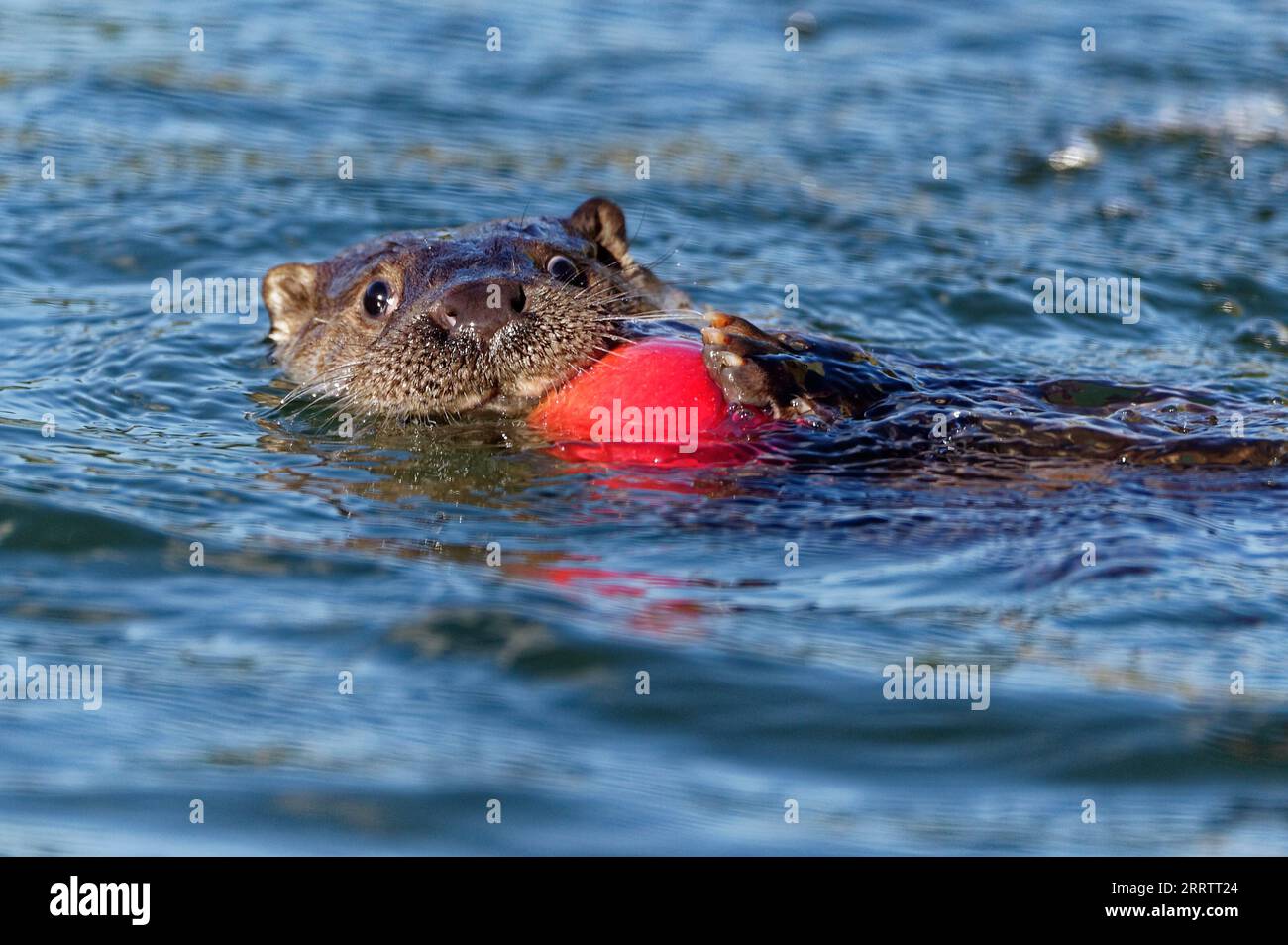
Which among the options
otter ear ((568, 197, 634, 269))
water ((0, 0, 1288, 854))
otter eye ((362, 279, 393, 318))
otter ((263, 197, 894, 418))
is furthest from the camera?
otter ear ((568, 197, 634, 269))

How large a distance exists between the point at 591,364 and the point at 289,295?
2.39m

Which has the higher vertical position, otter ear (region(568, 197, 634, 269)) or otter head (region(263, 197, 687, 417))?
otter ear (region(568, 197, 634, 269))

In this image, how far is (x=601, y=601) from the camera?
583 centimetres

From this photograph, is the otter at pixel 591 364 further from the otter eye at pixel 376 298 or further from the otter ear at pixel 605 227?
the otter ear at pixel 605 227

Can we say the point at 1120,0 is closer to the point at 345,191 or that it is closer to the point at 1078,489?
the point at 345,191

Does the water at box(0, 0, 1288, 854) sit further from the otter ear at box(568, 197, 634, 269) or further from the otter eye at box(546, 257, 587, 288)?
the otter ear at box(568, 197, 634, 269)

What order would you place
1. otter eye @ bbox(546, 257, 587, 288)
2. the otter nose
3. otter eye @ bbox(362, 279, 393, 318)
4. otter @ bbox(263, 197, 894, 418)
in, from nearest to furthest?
1. otter @ bbox(263, 197, 894, 418)
2. the otter nose
3. otter eye @ bbox(546, 257, 587, 288)
4. otter eye @ bbox(362, 279, 393, 318)

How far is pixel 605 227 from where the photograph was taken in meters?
8.78

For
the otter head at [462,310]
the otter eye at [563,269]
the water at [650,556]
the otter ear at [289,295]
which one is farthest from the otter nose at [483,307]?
the otter ear at [289,295]

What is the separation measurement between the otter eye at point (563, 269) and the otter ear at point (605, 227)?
0.74m

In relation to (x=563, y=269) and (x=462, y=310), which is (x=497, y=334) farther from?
(x=563, y=269)

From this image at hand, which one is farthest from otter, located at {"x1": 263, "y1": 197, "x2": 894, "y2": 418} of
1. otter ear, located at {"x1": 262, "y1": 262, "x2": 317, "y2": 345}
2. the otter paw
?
otter ear, located at {"x1": 262, "y1": 262, "x2": 317, "y2": 345}

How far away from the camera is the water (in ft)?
15.8

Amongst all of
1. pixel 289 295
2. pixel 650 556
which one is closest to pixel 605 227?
pixel 289 295
